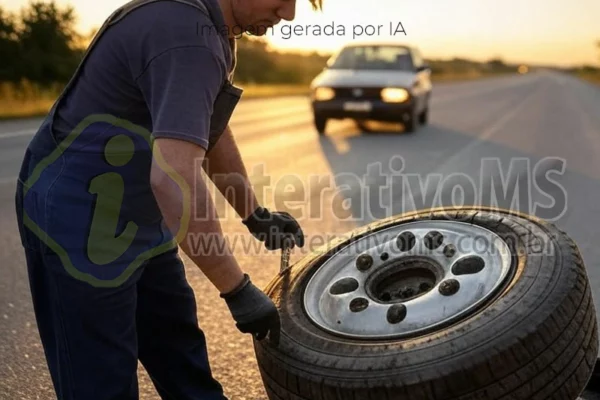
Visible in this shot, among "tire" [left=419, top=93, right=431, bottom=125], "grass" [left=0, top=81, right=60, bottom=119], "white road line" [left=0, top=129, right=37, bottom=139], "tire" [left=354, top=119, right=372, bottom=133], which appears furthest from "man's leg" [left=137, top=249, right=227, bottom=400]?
"tire" [left=419, top=93, right=431, bottom=125]

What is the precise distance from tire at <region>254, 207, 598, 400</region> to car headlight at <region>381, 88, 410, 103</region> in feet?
36.1

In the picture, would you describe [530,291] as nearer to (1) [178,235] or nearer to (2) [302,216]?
(1) [178,235]

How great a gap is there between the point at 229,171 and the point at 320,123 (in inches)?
431

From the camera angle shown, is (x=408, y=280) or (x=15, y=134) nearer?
(x=408, y=280)

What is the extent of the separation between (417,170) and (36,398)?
258 inches

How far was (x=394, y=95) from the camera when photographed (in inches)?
520

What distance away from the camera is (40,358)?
333cm

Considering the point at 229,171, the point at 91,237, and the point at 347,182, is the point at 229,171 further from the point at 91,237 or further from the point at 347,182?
the point at 347,182

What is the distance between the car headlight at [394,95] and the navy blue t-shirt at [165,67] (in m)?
11.6

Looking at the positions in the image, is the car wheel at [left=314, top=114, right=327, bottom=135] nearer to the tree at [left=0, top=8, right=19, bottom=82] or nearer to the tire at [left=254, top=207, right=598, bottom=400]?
the tire at [left=254, top=207, right=598, bottom=400]

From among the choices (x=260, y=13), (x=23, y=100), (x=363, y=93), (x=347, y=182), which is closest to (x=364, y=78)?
(x=363, y=93)

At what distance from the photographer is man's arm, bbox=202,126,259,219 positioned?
2.55 m

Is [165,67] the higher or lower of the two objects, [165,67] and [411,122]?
the higher

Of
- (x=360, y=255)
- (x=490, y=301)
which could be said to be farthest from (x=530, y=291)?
(x=360, y=255)
